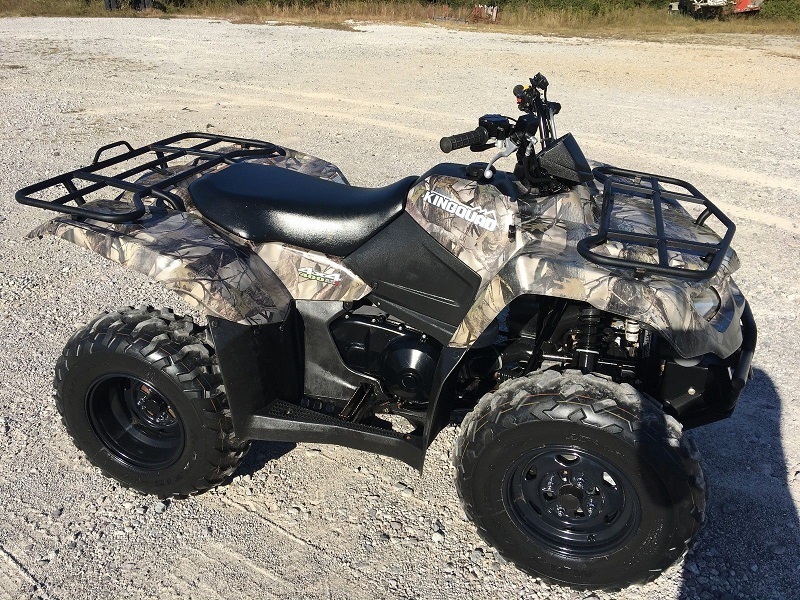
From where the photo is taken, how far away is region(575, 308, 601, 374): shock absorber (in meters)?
3.01

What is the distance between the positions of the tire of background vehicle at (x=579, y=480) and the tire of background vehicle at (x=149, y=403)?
1131 mm

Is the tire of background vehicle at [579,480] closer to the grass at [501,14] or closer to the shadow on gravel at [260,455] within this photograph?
the shadow on gravel at [260,455]

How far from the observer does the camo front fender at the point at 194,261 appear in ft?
9.73

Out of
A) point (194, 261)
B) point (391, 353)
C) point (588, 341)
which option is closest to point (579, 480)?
point (588, 341)

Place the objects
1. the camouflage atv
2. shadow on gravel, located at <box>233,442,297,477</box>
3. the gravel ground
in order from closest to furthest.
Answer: the camouflage atv → the gravel ground → shadow on gravel, located at <box>233,442,297,477</box>

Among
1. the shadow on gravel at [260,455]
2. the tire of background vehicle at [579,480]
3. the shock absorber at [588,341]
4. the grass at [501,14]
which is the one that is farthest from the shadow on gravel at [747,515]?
the grass at [501,14]

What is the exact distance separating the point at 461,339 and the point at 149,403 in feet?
5.35

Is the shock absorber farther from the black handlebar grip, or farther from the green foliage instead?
the green foliage

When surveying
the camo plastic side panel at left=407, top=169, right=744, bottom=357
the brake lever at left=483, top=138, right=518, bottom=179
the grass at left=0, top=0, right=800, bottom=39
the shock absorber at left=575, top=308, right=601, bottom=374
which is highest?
the grass at left=0, top=0, right=800, bottom=39

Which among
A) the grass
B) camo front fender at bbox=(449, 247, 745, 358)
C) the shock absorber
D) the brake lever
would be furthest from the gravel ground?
the grass

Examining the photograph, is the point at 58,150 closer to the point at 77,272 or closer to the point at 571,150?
the point at 77,272

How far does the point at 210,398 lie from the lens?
3.13 meters

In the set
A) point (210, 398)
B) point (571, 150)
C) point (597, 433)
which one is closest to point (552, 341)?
point (597, 433)

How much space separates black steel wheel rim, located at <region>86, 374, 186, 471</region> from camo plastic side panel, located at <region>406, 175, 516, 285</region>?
1551 millimetres
